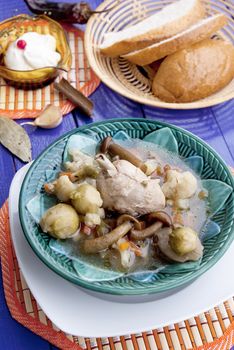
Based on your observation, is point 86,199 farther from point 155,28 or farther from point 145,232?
point 155,28

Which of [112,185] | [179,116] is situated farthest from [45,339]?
[179,116]

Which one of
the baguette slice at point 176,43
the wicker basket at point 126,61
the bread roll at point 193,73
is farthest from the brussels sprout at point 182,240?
the baguette slice at point 176,43

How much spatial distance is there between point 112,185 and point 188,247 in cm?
22

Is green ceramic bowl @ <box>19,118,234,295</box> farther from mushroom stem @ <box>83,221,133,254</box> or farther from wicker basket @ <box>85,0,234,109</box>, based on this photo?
wicker basket @ <box>85,0,234,109</box>

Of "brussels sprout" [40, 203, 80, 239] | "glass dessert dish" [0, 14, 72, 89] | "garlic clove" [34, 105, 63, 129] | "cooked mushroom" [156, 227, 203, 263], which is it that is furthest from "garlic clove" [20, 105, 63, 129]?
"cooked mushroom" [156, 227, 203, 263]

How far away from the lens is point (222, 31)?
1.88m

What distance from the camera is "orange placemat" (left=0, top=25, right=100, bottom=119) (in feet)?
5.48

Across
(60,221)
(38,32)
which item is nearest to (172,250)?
(60,221)

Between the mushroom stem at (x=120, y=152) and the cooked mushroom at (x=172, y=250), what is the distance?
0.63 ft

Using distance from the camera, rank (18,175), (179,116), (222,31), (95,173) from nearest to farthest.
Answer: (95,173), (18,175), (179,116), (222,31)

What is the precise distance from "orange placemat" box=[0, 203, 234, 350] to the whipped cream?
799 millimetres

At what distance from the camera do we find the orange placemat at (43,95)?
5.48 feet

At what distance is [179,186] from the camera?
1.21 m

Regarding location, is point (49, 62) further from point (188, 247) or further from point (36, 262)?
point (188, 247)
